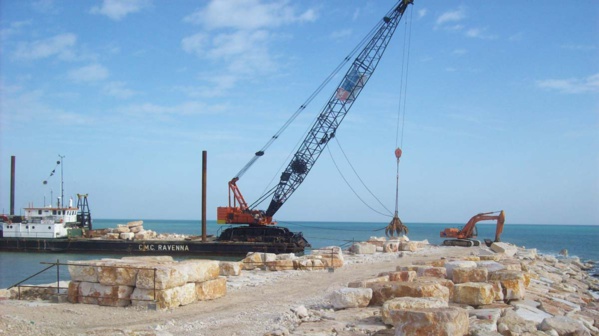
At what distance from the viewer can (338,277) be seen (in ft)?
50.7

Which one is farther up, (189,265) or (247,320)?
(189,265)

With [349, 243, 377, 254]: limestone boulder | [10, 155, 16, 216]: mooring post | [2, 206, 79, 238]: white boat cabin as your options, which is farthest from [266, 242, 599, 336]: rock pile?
[10, 155, 16, 216]: mooring post

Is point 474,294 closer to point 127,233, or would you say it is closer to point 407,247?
point 407,247

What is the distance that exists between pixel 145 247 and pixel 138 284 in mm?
29732

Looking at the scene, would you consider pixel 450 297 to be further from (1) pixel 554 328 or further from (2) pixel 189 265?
(2) pixel 189 265

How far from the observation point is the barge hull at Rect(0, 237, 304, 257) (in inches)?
1442

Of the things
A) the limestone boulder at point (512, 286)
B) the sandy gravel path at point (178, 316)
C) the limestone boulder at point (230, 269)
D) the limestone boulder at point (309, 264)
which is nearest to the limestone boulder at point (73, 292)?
the sandy gravel path at point (178, 316)

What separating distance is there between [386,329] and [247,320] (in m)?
2.54

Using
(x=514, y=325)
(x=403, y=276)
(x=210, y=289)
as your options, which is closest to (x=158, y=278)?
(x=210, y=289)

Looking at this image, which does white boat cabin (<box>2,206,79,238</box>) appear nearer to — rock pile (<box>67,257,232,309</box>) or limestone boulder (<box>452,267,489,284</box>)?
rock pile (<box>67,257,232,309</box>)

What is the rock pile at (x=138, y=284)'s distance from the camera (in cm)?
1009

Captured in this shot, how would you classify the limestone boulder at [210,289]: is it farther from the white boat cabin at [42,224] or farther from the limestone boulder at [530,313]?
the white boat cabin at [42,224]

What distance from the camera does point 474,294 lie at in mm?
9578

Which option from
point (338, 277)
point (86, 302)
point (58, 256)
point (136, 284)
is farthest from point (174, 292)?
point (58, 256)
